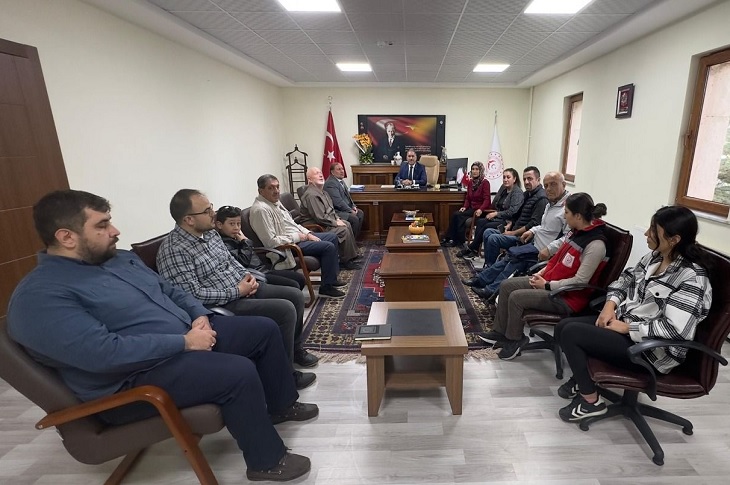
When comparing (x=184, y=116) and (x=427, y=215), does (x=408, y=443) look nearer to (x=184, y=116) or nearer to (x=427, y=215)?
(x=427, y=215)

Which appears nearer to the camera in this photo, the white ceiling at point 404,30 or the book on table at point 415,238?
the white ceiling at point 404,30

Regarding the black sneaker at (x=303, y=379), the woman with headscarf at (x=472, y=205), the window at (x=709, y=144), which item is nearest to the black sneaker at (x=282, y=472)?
the black sneaker at (x=303, y=379)

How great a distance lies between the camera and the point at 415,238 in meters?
3.48

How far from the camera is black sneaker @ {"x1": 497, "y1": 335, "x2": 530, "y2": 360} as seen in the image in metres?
2.33

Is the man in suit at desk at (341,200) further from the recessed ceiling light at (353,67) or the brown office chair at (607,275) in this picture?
the brown office chair at (607,275)

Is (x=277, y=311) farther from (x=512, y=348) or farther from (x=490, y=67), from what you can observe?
(x=490, y=67)

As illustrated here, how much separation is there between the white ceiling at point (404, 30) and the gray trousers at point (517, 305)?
2.24m

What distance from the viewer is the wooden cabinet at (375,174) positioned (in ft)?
23.6

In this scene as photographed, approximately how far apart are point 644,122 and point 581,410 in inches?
125

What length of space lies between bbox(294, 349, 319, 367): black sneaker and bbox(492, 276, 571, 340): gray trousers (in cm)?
123

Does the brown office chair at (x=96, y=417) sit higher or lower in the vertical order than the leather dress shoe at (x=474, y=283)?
higher

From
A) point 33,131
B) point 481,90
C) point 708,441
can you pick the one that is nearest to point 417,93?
point 481,90

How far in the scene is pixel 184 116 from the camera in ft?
13.0

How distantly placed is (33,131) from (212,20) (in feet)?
5.79
